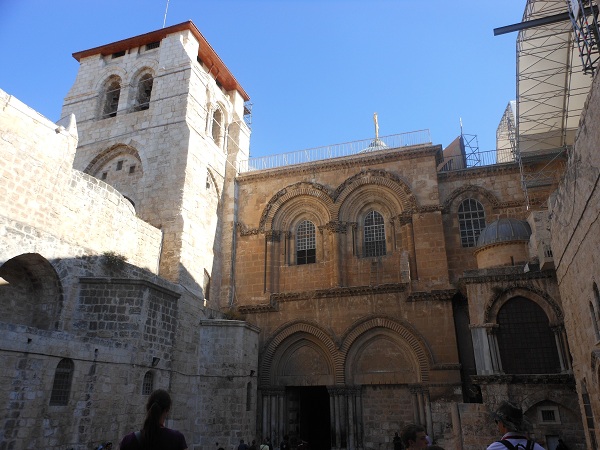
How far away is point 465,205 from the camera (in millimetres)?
18906

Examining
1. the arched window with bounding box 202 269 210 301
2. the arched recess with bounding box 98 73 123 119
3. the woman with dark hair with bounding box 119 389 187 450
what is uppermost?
the arched recess with bounding box 98 73 123 119

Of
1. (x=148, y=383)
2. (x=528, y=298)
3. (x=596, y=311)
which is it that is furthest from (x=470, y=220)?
(x=148, y=383)

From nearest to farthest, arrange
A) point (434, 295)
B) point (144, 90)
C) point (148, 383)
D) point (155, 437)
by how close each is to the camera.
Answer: point (155, 437)
point (148, 383)
point (434, 295)
point (144, 90)

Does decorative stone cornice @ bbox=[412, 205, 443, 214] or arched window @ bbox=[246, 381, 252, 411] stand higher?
decorative stone cornice @ bbox=[412, 205, 443, 214]

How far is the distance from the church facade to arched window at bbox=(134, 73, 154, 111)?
0.10 metres

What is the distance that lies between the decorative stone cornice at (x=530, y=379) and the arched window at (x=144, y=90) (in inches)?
679

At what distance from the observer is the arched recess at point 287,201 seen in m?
20.1

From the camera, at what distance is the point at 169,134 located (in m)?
19.5

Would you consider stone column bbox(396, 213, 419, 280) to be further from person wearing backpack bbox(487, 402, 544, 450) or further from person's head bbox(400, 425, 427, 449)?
person wearing backpack bbox(487, 402, 544, 450)

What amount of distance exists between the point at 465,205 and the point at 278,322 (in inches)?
332

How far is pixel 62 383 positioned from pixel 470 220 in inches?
570

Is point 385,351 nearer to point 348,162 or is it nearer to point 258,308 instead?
point 258,308

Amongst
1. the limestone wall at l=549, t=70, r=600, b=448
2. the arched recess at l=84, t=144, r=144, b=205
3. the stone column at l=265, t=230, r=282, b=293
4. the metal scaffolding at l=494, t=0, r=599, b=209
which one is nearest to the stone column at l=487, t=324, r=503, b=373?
the limestone wall at l=549, t=70, r=600, b=448

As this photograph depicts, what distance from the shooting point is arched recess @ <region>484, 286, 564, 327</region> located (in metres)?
13.7
